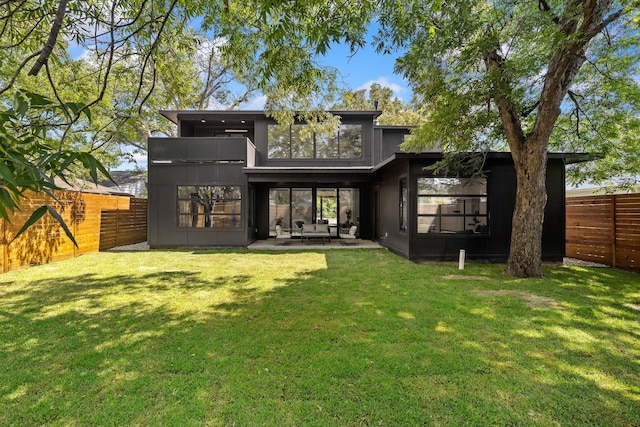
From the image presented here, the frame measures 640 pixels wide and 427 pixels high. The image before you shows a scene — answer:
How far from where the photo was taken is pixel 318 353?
10.2ft

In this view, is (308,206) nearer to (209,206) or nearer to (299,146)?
(299,146)

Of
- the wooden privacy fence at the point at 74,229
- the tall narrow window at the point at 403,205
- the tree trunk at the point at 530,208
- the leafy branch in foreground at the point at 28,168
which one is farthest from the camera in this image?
the tall narrow window at the point at 403,205

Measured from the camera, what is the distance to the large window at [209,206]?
10.7 metres

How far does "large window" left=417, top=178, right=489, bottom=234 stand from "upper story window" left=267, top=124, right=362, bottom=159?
5019 millimetres

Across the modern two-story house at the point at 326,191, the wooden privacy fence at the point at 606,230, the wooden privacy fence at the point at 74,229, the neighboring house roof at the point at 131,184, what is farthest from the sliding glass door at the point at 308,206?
the neighboring house roof at the point at 131,184

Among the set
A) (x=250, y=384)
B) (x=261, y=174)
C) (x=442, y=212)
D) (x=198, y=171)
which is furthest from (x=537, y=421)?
(x=198, y=171)

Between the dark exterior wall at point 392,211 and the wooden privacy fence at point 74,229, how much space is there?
7.58m

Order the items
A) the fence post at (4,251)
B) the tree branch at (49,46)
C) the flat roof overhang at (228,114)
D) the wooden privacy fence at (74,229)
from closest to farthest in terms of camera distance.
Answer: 1. the tree branch at (49,46)
2. the fence post at (4,251)
3. the wooden privacy fence at (74,229)
4. the flat roof overhang at (228,114)

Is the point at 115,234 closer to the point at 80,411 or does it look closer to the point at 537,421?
the point at 80,411

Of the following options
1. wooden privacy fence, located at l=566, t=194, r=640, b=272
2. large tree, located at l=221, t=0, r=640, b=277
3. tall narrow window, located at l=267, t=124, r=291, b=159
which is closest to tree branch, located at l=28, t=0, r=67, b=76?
large tree, located at l=221, t=0, r=640, b=277

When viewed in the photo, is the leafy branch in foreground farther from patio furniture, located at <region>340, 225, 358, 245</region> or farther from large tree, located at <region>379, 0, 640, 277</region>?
patio furniture, located at <region>340, 225, 358, 245</region>

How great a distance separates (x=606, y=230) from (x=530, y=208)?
3.03 metres

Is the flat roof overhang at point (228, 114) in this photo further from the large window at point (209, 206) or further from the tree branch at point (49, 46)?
the tree branch at point (49, 46)

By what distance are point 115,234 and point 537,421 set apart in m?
12.1
